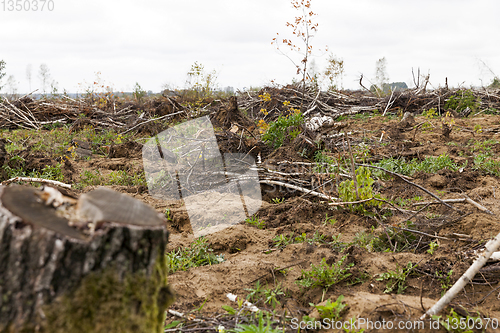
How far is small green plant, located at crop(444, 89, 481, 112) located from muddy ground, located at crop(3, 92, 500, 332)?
6237 mm

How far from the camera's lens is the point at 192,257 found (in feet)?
9.14

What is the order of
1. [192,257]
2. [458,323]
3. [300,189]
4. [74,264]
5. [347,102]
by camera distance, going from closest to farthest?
[74,264] → [458,323] → [192,257] → [300,189] → [347,102]

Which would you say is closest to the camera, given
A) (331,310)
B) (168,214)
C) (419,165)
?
(331,310)

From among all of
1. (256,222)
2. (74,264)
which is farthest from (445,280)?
(74,264)

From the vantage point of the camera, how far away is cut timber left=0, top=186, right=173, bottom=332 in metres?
0.98

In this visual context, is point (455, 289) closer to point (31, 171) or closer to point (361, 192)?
point (361, 192)

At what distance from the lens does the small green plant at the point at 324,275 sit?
225 cm

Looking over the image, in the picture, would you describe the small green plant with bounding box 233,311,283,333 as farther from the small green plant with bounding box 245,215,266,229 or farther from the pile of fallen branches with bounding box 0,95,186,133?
the pile of fallen branches with bounding box 0,95,186,133

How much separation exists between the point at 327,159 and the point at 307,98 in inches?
240

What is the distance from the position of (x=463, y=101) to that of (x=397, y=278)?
385 inches

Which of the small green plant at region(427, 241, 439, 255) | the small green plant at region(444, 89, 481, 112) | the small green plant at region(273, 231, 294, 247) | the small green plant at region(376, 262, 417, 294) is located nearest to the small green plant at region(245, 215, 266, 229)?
the small green plant at region(273, 231, 294, 247)

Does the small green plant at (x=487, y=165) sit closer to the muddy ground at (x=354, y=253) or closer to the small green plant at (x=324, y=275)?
the muddy ground at (x=354, y=253)

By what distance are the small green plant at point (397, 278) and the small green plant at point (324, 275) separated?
0.25 meters

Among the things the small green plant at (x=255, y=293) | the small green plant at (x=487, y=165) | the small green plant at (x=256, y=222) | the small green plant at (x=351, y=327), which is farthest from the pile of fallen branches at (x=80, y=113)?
the small green plant at (x=351, y=327)
